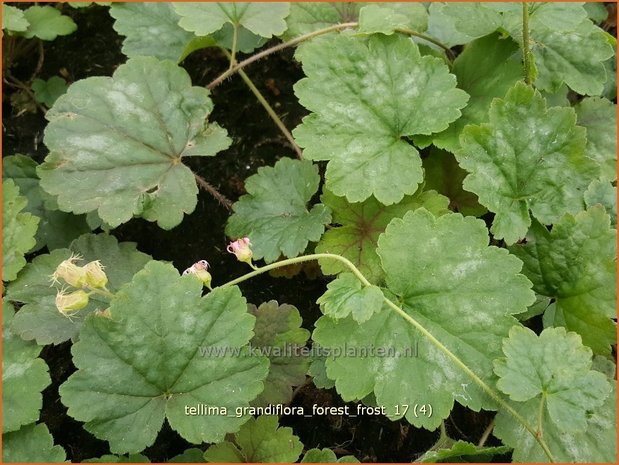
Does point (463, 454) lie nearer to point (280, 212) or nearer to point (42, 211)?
point (280, 212)

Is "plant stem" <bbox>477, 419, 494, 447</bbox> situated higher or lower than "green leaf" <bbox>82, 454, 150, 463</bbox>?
lower

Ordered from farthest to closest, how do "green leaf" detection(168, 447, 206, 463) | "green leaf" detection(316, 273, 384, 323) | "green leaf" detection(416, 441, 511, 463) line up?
"green leaf" detection(168, 447, 206, 463) → "green leaf" detection(416, 441, 511, 463) → "green leaf" detection(316, 273, 384, 323)

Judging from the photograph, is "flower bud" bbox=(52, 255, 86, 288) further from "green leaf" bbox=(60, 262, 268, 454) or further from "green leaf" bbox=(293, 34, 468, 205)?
"green leaf" bbox=(293, 34, 468, 205)

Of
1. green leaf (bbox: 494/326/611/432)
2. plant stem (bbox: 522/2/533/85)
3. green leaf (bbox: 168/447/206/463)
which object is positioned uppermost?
plant stem (bbox: 522/2/533/85)

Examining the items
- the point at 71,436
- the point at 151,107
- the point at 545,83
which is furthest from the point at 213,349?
the point at 545,83

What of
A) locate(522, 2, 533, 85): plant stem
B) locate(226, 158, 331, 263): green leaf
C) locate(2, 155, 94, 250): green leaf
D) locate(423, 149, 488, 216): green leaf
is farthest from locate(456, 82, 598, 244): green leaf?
locate(2, 155, 94, 250): green leaf

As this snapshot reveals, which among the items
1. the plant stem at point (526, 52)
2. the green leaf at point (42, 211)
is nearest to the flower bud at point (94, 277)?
the green leaf at point (42, 211)
